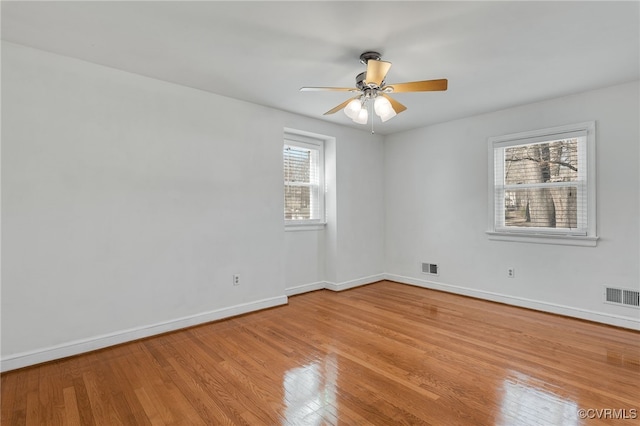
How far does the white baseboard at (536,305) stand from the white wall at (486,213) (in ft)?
0.03

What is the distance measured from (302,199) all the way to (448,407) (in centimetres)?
327

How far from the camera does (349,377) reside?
7.63 ft

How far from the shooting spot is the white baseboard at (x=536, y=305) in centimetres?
326

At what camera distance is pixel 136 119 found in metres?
2.99

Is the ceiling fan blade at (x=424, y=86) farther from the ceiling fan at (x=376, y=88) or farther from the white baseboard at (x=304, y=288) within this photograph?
the white baseboard at (x=304, y=288)

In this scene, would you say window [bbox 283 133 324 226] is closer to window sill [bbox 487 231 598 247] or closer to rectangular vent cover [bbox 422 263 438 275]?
rectangular vent cover [bbox 422 263 438 275]

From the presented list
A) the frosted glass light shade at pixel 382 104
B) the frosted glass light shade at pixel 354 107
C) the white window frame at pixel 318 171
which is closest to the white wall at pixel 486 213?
the white window frame at pixel 318 171

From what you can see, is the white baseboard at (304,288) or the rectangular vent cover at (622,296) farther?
the white baseboard at (304,288)

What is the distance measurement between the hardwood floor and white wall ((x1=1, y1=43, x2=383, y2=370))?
12.5 inches

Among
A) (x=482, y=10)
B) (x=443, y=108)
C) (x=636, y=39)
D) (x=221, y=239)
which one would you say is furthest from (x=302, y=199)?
(x=636, y=39)

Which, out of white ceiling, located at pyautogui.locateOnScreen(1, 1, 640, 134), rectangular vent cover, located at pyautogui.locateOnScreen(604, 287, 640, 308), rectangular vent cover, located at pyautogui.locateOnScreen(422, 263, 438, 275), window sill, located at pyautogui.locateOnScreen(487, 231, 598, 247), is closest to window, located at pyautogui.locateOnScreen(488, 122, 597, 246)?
window sill, located at pyautogui.locateOnScreen(487, 231, 598, 247)

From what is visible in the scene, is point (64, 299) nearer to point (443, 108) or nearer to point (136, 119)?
point (136, 119)

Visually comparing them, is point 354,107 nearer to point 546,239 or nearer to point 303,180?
point 303,180

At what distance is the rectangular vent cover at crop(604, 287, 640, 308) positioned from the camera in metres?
3.18
